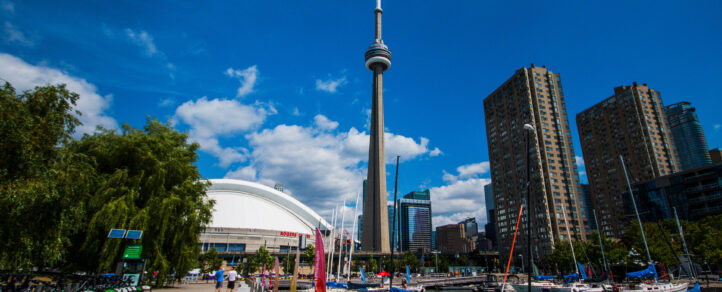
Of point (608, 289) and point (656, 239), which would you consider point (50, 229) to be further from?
point (656, 239)

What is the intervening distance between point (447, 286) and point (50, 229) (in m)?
52.6

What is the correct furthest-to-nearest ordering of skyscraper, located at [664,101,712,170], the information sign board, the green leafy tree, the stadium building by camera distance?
skyscraper, located at [664,101,712,170], the stadium building, the information sign board, the green leafy tree

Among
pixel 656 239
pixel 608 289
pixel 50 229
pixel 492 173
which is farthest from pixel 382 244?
pixel 50 229

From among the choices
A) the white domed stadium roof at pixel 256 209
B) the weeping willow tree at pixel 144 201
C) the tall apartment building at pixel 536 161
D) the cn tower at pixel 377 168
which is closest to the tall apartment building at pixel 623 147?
the tall apartment building at pixel 536 161

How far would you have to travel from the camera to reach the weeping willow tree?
66.1 ft

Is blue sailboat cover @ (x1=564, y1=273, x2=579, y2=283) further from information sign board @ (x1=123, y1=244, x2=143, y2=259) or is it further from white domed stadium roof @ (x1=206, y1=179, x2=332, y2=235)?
white domed stadium roof @ (x1=206, y1=179, x2=332, y2=235)

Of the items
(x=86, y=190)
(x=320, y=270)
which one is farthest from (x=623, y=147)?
(x=86, y=190)

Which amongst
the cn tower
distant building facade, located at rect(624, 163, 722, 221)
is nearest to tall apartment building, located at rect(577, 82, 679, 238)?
distant building facade, located at rect(624, 163, 722, 221)

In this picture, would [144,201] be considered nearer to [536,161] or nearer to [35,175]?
[35,175]

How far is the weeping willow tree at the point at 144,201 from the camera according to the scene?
2014 centimetres

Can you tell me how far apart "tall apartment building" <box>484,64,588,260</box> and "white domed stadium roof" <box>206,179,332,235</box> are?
53428 millimetres

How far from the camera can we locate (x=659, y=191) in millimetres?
80812

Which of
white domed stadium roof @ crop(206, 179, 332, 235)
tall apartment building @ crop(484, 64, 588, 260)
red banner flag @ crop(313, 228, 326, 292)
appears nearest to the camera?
red banner flag @ crop(313, 228, 326, 292)

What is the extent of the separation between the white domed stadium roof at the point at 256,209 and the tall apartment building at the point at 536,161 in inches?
2103
